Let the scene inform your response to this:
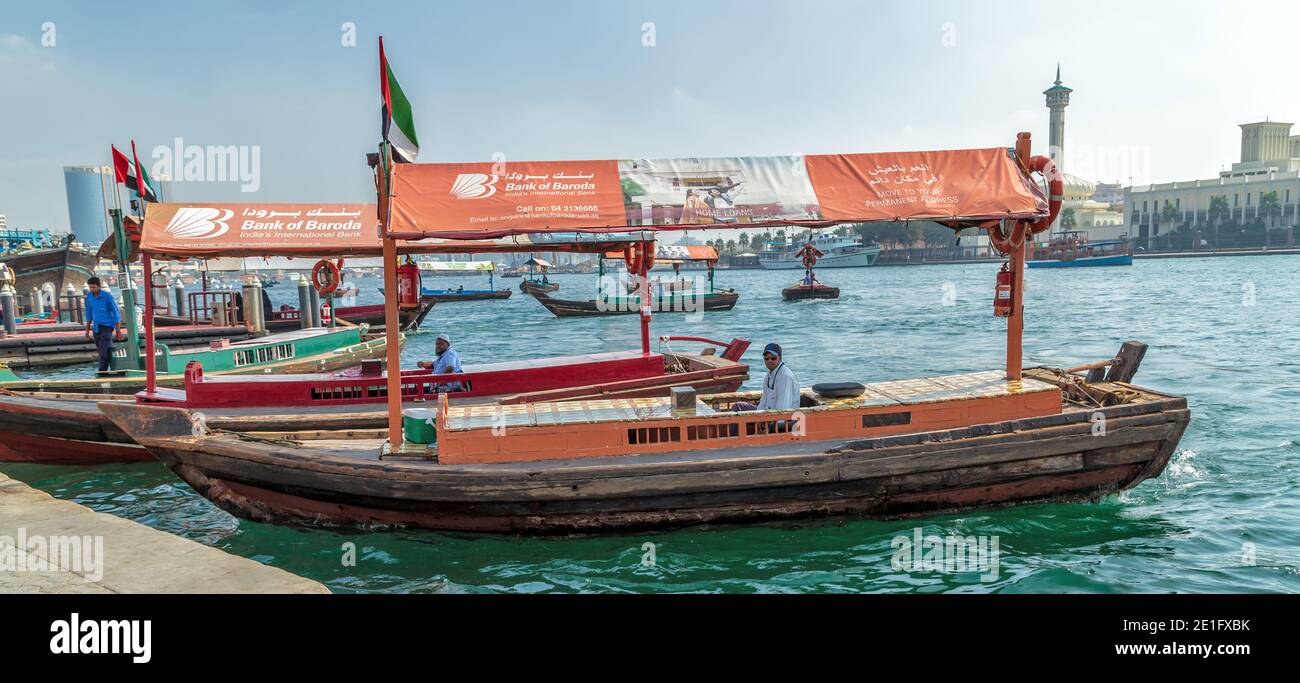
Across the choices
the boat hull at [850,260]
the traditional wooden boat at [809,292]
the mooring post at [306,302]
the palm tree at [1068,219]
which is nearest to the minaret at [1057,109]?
the palm tree at [1068,219]

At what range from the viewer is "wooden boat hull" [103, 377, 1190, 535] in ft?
25.3

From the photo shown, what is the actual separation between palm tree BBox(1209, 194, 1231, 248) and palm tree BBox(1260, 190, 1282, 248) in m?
4.32

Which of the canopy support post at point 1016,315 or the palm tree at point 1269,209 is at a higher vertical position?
the palm tree at point 1269,209

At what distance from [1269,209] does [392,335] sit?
444 feet

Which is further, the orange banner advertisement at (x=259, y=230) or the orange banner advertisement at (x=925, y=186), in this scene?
the orange banner advertisement at (x=259, y=230)

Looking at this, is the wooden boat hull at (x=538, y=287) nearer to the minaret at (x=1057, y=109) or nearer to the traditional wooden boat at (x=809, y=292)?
the traditional wooden boat at (x=809, y=292)

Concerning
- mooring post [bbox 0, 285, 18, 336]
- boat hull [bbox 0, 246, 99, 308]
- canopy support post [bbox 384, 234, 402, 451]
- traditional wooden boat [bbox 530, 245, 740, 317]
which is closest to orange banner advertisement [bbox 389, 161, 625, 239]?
canopy support post [bbox 384, 234, 402, 451]

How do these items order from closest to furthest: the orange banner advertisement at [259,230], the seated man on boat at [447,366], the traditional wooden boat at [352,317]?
1. the orange banner advertisement at [259,230]
2. the seated man on boat at [447,366]
3. the traditional wooden boat at [352,317]

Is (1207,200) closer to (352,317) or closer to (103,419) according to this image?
(352,317)

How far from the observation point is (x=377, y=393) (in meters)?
11.4

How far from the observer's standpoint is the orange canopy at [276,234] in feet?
32.4

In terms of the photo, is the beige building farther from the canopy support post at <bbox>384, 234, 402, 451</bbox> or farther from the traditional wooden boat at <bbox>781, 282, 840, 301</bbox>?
the canopy support post at <bbox>384, 234, 402, 451</bbox>

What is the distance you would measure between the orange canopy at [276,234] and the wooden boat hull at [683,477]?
260cm

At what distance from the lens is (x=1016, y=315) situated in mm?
9008
